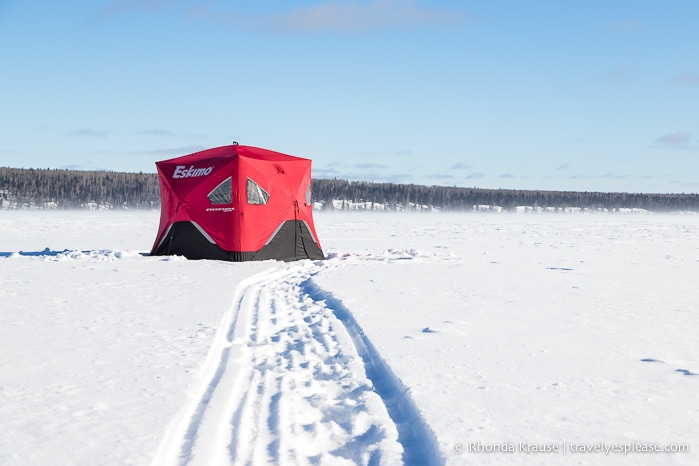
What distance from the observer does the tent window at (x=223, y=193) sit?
41.8 ft

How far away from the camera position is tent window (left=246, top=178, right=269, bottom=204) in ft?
42.0

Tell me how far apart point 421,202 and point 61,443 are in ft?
326

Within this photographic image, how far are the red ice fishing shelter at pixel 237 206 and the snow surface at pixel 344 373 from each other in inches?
155

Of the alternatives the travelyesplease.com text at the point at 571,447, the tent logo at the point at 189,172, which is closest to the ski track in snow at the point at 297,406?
the travelyesplease.com text at the point at 571,447

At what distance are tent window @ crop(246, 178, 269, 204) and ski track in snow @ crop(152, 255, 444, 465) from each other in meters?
6.88

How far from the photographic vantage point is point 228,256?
42.3ft

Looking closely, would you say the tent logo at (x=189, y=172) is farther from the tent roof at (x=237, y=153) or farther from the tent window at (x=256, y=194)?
the tent window at (x=256, y=194)

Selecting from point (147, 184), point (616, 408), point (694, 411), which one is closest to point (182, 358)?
point (616, 408)

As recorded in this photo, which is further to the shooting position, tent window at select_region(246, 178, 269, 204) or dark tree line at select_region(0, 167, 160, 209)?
dark tree line at select_region(0, 167, 160, 209)

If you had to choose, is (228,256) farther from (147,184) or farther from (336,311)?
(147,184)

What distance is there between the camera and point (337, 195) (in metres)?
96.6

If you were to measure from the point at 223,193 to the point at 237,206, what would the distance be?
439 mm

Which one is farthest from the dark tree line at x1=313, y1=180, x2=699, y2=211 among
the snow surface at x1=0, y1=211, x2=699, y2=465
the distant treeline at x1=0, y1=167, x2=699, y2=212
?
the snow surface at x1=0, y1=211, x2=699, y2=465

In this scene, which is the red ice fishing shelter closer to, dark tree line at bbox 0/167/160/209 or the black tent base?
the black tent base
